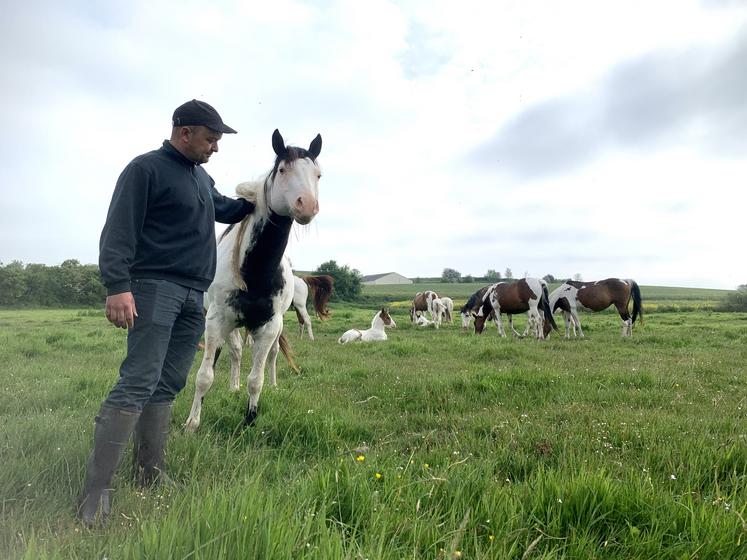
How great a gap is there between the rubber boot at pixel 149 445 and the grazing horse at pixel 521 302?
14338 mm

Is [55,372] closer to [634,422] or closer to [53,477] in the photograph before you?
[53,477]

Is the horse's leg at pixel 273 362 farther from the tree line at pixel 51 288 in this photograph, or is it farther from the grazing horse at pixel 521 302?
the tree line at pixel 51 288

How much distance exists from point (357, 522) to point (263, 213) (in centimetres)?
301

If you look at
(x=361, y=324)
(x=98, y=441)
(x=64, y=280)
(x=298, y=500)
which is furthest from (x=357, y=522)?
(x=64, y=280)

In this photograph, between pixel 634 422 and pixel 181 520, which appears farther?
pixel 634 422

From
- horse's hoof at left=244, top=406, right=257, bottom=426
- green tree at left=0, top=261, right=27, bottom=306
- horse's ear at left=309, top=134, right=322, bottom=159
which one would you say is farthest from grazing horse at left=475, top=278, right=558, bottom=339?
green tree at left=0, top=261, right=27, bottom=306

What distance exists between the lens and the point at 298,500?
2.05m

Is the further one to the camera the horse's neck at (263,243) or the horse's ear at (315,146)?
the horse's neck at (263,243)

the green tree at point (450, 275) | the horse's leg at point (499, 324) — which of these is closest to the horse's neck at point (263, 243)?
the horse's leg at point (499, 324)

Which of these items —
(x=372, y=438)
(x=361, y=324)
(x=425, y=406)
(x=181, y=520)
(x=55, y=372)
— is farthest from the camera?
(x=361, y=324)

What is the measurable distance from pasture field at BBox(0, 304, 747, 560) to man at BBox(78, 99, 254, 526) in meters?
0.24

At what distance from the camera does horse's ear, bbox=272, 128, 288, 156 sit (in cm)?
391

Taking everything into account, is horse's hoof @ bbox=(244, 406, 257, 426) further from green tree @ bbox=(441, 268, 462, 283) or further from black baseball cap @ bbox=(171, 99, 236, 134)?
green tree @ bbox=(441, 268, 462, 283)

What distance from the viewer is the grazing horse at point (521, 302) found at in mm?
16250
